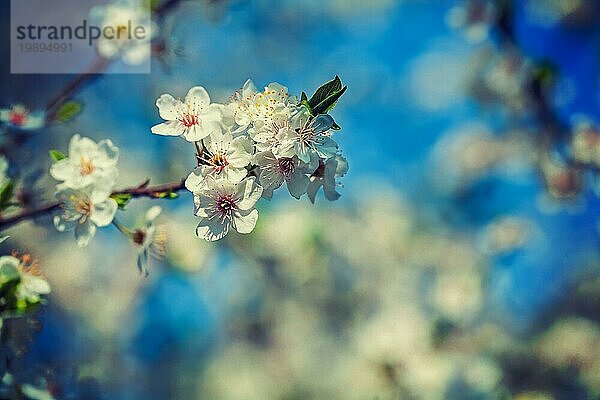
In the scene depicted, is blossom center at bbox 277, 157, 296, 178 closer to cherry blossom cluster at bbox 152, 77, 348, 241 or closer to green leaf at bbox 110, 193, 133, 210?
cherry blossom cluster at bbox 152, 77, 348, 241

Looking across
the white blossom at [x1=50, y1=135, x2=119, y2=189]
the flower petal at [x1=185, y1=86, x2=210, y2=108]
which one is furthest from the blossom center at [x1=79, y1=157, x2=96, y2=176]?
the flower petal at [x1=185, y1=86, x2=210, y2=108]

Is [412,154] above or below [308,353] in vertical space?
above

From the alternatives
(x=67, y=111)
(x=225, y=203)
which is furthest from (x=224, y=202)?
(x=67, y=111)

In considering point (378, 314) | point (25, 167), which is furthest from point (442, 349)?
point (25, 167)

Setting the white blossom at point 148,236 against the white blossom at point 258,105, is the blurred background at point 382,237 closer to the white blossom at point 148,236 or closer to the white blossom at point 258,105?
the white blossom at point 148,236

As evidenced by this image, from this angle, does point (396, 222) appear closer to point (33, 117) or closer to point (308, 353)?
point (308, 353)
